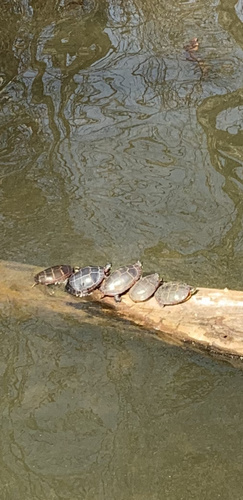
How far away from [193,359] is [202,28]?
6433mm

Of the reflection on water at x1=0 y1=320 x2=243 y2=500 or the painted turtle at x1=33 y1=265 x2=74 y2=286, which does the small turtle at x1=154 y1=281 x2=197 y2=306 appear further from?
the painted turtle at x1=33 y1=265 x2=74 y2=286

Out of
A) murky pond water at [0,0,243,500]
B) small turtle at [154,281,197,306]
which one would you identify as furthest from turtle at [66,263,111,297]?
small turtle at [154,281,197,306]

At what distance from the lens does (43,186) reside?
5648mm

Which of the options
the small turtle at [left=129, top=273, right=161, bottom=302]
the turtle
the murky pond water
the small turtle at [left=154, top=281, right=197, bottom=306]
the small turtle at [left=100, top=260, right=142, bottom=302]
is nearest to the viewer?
the murky pond water

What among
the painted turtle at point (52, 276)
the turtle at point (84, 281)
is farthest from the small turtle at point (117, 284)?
the painted turtle at point (52, 276)

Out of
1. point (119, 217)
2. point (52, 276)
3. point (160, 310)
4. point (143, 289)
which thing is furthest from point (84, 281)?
point (119, 217)

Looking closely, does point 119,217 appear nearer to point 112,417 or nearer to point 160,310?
point 160,310

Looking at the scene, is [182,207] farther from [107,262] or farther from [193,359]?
[193,359]

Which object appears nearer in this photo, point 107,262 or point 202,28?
point 107,262

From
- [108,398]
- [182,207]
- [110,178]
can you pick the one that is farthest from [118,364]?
[110,178]

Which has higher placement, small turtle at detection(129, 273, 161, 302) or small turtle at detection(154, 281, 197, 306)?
small turtle at detection(129, 273, 161, 302)

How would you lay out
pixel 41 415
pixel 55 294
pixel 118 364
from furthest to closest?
1. pixel 55 294
2. pixel 118 364
3. pixel 41 415

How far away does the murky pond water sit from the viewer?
10.7ft

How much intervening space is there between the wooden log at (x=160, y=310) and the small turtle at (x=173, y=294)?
0.04m
